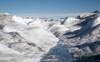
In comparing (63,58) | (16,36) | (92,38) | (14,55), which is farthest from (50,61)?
(92,38)

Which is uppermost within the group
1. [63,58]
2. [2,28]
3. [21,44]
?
[2,28]

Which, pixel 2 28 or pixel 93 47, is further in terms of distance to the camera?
pixel 2 28

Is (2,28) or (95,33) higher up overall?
(2,28)

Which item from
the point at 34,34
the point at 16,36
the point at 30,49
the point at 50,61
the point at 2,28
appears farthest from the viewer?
the point at 34,34

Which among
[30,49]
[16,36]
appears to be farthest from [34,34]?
[30,49]

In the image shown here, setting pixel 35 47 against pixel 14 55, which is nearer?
pixel 14 55

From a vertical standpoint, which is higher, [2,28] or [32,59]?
[2,28]

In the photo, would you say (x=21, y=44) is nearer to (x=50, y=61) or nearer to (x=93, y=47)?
(x=50, y=61)

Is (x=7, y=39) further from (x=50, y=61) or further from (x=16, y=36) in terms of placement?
(x=50, y=61)

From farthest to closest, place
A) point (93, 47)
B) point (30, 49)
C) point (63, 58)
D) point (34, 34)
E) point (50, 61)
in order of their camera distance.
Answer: point (34, 34)
point (30, 49)
point (93, 47)
point (63, 58)
point (50, 61)
